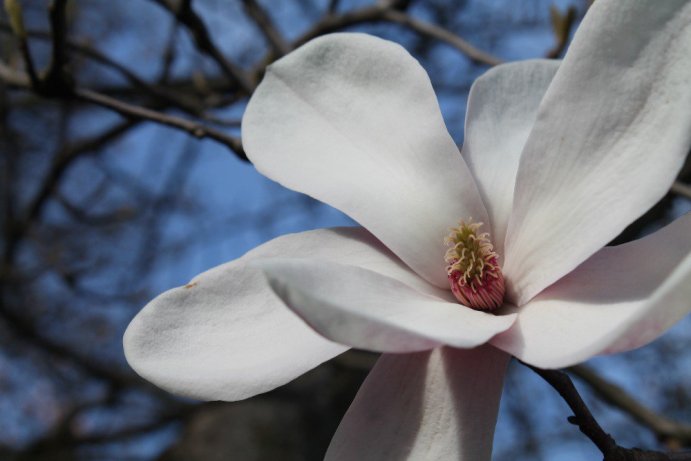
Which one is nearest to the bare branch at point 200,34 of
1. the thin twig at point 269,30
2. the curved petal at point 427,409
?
the thin twig at point 269,30

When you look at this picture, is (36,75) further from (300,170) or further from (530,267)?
(530,267)

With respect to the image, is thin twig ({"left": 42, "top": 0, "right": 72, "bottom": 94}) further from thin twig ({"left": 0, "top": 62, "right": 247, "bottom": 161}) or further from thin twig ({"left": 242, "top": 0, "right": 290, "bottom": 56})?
thin twig ({"left": 242, "top": 0, "right": 290, "bottom": 56})

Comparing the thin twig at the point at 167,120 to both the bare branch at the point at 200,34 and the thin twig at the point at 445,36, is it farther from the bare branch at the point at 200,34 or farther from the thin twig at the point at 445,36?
the thin twig at the point at 445,36

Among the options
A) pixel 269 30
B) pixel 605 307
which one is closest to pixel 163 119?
pixel 269 30

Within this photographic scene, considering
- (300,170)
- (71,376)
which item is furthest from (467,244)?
(71,376)

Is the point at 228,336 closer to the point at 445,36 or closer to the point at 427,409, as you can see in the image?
the point at 427,409

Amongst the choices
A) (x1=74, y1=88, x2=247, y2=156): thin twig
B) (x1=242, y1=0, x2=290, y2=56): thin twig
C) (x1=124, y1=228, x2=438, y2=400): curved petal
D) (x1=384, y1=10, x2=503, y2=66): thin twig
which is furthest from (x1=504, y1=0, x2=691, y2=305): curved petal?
(x1=242, y1=0, x2=290, y2=56): thin twig
